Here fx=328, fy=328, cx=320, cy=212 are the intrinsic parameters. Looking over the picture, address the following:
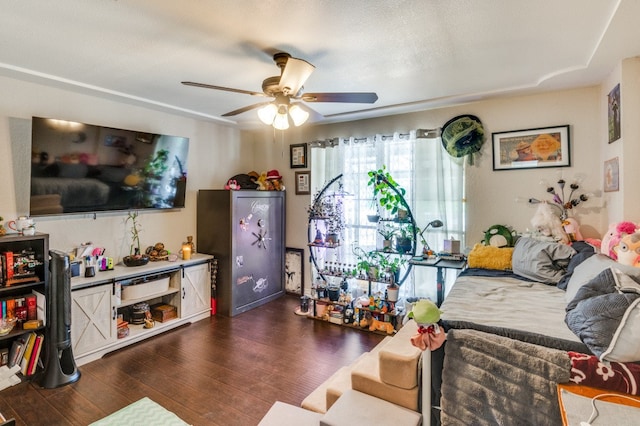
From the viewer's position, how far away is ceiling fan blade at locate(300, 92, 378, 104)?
2.25 metres

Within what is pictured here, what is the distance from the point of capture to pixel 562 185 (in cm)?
316

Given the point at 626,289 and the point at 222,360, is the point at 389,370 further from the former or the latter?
the point at 222,360

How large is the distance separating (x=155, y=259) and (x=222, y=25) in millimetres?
2778

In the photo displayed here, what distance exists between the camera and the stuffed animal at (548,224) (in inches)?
117

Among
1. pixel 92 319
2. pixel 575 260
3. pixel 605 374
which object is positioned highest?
pixel 575 260

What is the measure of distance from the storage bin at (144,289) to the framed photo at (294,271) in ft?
5.66

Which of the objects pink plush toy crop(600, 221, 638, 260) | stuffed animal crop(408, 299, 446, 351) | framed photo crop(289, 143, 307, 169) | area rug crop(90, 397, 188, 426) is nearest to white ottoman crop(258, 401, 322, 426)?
area rug crop(90, 397, 188, 426)

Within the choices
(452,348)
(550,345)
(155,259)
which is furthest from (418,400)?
(155,259)

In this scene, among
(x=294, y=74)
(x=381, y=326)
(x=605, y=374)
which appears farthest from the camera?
(x=381, y=326)

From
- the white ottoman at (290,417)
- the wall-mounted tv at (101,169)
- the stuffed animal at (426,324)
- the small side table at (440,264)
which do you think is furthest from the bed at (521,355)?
the wall-mounted tv at (101,169)

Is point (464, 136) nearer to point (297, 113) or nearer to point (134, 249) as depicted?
point (297, 113)

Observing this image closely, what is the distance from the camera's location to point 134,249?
12.2ft

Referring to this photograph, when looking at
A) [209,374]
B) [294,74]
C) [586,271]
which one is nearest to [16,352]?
[209,374]

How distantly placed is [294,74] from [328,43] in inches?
14.0
